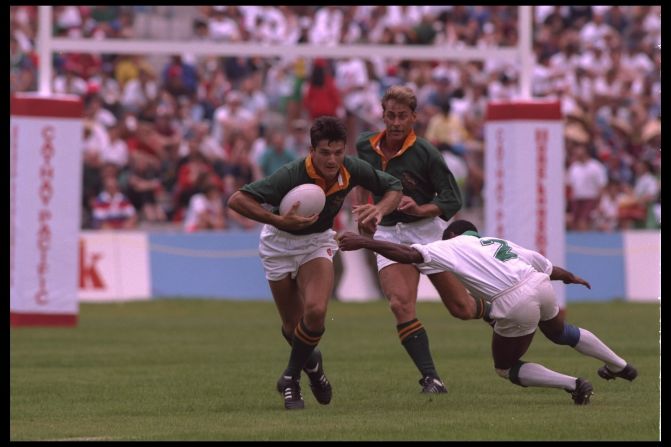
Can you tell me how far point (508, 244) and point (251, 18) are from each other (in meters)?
19.4

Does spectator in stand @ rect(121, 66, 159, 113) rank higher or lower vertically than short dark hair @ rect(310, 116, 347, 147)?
higher

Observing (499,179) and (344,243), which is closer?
(344,243)

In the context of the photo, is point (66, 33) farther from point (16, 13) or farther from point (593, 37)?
point (593, 37)

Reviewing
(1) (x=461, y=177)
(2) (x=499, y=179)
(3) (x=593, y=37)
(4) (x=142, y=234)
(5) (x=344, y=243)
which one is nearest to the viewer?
(5) (x=344, y=243)

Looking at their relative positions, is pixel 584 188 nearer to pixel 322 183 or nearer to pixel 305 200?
pixel 322 183

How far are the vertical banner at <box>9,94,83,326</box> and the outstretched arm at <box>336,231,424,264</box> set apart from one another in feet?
32.8

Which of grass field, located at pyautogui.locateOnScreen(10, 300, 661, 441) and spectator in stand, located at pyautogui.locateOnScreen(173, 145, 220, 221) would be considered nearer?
grass field, located at pyautogui.locateOnScreen(10, 300, 661, 441)

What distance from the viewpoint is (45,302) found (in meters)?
20.0

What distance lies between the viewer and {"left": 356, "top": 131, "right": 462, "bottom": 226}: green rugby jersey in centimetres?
1235

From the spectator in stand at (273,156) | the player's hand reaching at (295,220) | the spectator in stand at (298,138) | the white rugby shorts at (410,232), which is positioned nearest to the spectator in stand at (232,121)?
the spectator in stand at (298,138)

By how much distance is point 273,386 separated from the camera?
509 inches

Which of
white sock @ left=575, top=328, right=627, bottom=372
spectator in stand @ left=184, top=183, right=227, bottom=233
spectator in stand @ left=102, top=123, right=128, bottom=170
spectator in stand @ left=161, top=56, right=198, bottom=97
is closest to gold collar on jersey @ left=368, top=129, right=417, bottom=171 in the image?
white sock @ left=575, top=328, right=627, bottom=372

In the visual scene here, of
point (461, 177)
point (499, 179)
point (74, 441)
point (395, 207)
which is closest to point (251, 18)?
point (461, 177)

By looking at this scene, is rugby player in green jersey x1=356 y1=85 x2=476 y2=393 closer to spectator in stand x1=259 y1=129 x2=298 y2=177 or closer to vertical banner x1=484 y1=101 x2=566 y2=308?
vertical banner x1=484 y1=101 x2=566 y2=308
